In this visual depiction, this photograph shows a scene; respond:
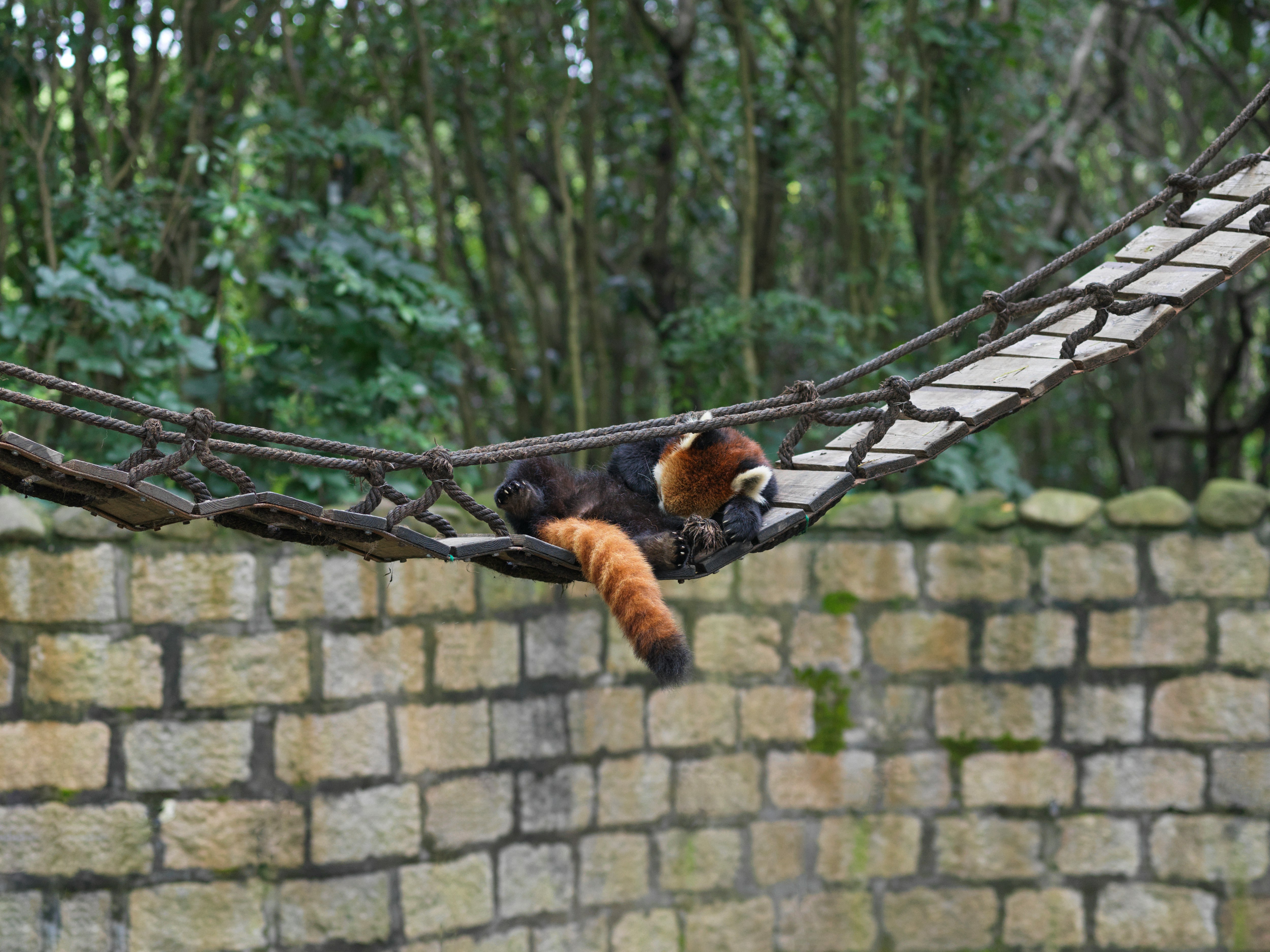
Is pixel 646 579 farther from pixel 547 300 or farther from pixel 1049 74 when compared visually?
pixel 1049 74

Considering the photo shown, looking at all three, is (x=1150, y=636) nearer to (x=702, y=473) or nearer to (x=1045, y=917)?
(x=1045, y=917)

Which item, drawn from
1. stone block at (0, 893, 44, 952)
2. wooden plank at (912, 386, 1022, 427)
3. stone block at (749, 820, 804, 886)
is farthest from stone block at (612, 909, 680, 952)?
wooden plank at (912, 386, 1022, 427)

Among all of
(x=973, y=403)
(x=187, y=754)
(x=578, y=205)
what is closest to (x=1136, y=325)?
(x=973, y=403)

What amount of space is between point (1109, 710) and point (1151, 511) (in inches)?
26.1

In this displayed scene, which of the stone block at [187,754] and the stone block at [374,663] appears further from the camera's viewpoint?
the stone block at [374,663]

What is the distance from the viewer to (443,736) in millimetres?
3416

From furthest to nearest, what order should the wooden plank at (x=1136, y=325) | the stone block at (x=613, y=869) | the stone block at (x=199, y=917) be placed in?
the stone block at (x=613, y=869) → the stone block at (x=199, y=917) → the wooden plank at (x=1136, y=325)

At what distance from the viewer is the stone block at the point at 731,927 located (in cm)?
371

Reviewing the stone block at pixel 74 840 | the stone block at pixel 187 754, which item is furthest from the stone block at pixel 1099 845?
the stone block at pixel 74 840

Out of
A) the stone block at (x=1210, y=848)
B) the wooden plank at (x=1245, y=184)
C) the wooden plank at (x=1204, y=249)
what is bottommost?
the stone block at (x=1210, y=848)

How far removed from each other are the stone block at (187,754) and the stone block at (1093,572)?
100.0 inches

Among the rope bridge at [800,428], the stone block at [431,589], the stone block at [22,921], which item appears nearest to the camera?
the rope bridge at [800,428]

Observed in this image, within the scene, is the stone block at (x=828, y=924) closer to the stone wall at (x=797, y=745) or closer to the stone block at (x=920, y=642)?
the stone wall at (x=797, y=745)

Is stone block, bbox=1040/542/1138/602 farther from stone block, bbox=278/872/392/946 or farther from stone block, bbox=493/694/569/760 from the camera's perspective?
stone block, bbox=278/872/392/946
